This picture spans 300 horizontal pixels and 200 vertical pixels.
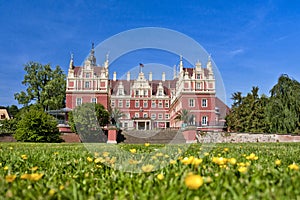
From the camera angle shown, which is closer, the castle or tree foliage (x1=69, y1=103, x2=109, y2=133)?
tree foliage (x1=69, y1=103, x2=109, y2=133)

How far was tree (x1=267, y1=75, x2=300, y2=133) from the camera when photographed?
26734 millimetres

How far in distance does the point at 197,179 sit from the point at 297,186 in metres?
0.75

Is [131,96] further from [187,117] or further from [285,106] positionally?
[285,106]

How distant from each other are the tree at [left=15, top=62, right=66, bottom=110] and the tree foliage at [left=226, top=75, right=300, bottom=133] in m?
Result: 27.4

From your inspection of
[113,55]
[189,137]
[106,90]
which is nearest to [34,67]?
[106,90]

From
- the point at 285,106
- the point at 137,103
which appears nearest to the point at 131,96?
the point at 137,103

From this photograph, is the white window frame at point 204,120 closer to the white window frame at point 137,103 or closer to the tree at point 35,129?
the white window frame at point 137,103

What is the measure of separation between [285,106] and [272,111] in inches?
59.3

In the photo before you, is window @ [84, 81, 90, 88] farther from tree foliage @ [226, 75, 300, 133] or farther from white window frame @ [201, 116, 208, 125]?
tree foliage @ [226, 75, 300, 133]

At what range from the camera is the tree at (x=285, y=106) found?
26734 mm

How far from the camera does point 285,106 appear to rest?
89.3ft

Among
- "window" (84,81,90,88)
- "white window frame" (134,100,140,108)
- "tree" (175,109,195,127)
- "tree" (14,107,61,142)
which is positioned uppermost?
"window" (84,81,90,88)

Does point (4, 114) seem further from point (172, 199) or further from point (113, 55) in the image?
point (172, 199)

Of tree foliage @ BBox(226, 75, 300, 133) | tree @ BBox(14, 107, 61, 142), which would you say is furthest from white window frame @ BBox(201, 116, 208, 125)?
tree @ BBox(14, 107, 61, 142)
